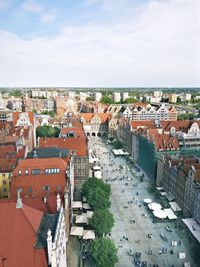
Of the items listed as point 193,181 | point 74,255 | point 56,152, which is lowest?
point 74,255

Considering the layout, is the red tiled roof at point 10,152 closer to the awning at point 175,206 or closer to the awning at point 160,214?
the awning at point 160,214

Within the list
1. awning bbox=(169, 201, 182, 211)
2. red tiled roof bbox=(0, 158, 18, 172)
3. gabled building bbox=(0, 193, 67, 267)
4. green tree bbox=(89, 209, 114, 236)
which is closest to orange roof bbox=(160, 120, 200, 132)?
awning bbox=(169, 201, 182, 211)

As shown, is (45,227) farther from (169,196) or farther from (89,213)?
(169,196)

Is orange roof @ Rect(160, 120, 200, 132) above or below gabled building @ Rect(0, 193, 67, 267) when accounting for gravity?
above

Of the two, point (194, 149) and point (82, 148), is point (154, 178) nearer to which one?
point (194, 149)

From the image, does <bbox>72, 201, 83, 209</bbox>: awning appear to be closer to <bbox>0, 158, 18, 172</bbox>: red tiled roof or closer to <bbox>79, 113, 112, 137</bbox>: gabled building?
<bbox>0, 158, 18, 172</bbox>: red tiled roof

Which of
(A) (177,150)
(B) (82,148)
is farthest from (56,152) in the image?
(A) (177,150)

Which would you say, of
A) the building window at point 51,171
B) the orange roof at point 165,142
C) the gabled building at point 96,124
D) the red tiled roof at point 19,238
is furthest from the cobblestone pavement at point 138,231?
the gabled building at point 96,124
